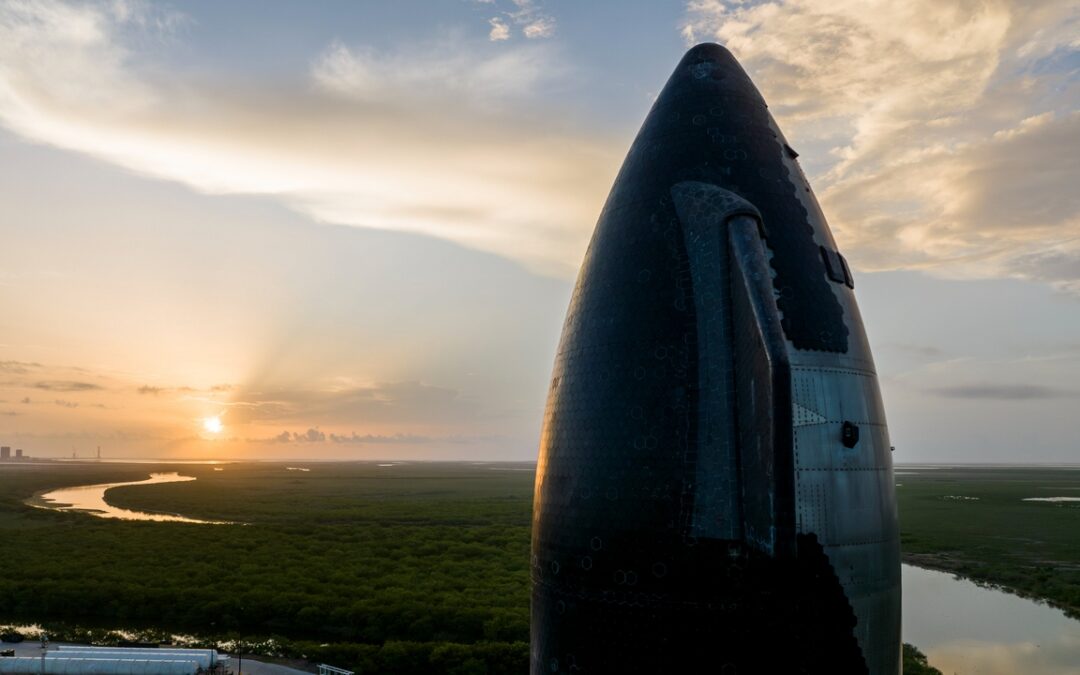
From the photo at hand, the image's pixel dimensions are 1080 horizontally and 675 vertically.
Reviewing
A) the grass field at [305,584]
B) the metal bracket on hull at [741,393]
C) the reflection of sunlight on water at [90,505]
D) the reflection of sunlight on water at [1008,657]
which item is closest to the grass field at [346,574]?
the grass field at [305,584]

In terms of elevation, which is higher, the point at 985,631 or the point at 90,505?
the point at 985,631

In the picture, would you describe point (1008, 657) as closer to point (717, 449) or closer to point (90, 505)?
point (717, 449)

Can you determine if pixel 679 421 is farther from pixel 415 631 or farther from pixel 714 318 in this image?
pixel 415 631

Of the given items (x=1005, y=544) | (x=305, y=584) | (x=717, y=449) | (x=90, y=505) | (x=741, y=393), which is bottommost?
(x=90, y=505)

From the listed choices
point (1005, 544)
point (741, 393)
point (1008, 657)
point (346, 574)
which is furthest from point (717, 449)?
point (1005, 544)

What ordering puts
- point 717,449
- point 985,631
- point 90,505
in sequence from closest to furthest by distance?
1. point 717,449
2. point 985,631
3. point 90,505

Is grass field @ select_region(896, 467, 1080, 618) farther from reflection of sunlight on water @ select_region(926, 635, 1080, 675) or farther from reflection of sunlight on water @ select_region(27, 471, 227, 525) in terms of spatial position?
reflection of sunlight on water @ select_region(27, 471, 227, 525)

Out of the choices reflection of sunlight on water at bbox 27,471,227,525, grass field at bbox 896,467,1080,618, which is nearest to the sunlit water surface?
grass field at bbox 896,467,1080,618

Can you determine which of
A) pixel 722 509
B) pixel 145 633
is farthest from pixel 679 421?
pixel 145 633
